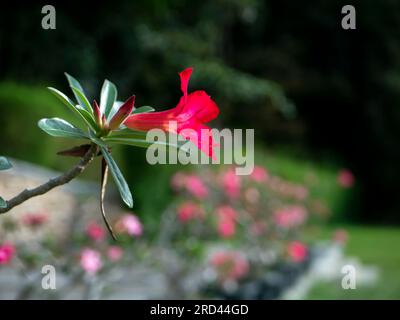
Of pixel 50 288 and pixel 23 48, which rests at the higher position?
pixel 23 48

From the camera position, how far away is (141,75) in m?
12.2

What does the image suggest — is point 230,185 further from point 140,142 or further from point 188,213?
point 140,142

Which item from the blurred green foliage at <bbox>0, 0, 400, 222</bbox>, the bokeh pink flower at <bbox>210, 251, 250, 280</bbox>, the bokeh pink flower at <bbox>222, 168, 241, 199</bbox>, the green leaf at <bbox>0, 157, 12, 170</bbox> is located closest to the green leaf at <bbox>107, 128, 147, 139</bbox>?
the green leaf at <bbox>0, 157, 12, 170</bbox>

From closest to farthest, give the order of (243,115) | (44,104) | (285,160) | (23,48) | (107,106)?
(107,106) < (44,104) < (23,48) < (285,160) < (243,115)

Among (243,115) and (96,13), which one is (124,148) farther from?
(243,115)

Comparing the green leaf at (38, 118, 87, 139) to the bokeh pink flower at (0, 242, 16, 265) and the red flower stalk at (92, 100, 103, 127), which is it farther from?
the bokeh pink flower at (0, 242, 16, 265)

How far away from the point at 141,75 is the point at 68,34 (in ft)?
9.41

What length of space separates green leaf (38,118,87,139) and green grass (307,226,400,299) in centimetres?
440

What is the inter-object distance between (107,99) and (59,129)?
0.16m

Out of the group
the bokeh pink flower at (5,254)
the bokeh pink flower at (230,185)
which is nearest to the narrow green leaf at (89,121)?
the bokeh pink flower at (5,254)

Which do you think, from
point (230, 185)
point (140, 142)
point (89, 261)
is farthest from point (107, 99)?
point (230, 185)

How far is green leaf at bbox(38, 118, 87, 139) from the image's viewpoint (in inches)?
38.7

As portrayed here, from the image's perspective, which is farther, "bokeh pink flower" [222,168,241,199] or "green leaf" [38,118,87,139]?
"bokeh pink flower" [222,168,241,199]
